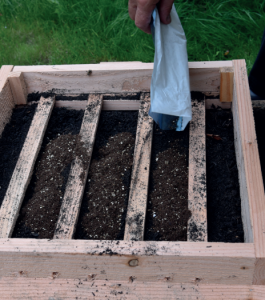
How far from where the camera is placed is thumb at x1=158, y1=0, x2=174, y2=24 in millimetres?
1682

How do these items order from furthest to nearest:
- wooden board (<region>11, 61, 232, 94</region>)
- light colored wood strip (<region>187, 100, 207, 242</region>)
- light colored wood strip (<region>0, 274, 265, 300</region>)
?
wooden board (<region>11, 61, 232, 94</region>), light colored wood strip (<region>187, 100, 207, 242</region>), light colored wood strip (<region>0, 274, 265, 300</region>)

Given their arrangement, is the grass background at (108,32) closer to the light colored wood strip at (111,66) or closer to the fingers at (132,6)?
the light colored wood strip at (111,66)

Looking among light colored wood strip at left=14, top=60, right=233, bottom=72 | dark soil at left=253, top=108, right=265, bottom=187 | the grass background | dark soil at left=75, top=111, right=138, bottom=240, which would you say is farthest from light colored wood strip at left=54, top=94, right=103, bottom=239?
the grass background

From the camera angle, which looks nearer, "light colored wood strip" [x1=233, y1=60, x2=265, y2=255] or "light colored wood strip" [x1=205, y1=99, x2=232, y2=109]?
"light colored wood strip" [x1=233, y1=60, x2=265, y2=255]

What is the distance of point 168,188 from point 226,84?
30.0 inches

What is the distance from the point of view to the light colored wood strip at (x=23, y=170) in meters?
1.70

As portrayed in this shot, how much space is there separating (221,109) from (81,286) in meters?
1.34

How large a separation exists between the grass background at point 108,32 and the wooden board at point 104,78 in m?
1.01

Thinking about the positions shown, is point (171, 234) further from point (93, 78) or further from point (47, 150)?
point (93, 78)

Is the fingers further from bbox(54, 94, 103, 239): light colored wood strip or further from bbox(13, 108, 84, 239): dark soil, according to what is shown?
bbox(13, 108, 84, 239): dark soil

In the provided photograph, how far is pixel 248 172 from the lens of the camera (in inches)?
59.3

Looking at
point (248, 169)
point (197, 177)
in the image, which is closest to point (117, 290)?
point (197, 177)

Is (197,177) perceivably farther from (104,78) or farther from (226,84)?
(104,78)

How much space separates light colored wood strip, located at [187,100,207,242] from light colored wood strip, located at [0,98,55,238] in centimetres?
89
